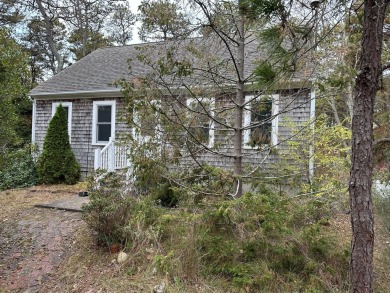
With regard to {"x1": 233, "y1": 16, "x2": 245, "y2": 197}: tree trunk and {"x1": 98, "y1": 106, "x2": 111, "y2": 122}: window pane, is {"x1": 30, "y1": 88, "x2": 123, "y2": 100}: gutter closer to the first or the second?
{"x1": 98, "y1": 106, "x2": 111, "y2": 122}: window pane

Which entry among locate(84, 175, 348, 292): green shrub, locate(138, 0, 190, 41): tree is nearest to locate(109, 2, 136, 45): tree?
locate(138, 0, 190, 41): tree

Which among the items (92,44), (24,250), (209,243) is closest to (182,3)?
(209,243)

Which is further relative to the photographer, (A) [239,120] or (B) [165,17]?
(A) [239,120]

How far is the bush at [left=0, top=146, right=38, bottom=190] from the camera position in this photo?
32.1 feet

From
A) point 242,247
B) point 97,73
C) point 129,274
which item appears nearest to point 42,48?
point 97,73

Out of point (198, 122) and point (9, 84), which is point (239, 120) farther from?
point (9, 84)

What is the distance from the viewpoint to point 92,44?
23031 millimetres

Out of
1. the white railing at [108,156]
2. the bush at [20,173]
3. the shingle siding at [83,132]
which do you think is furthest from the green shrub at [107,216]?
the bush at [20,173]

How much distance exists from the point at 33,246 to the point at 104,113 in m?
6.43

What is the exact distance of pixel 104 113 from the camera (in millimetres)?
10523

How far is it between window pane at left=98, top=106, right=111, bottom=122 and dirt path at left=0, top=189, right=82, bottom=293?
15.5 ft

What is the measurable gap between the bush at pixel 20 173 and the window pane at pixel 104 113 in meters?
2.54

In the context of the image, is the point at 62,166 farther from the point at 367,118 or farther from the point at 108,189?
the point at 367,118

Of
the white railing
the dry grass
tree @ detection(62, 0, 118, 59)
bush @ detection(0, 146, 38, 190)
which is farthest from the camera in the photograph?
tree @ detection(62, 0, 118, 59)
